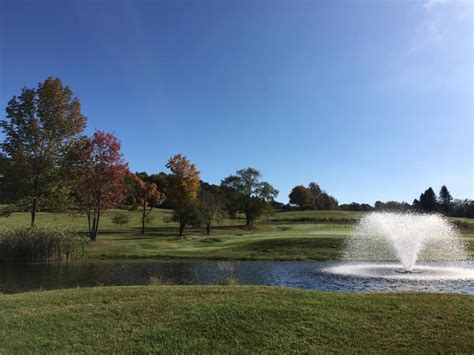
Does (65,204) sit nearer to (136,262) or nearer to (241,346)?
(136,262)

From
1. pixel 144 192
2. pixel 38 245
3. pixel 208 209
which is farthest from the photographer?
pixel 144 192

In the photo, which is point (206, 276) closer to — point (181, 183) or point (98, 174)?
point (98, 174)

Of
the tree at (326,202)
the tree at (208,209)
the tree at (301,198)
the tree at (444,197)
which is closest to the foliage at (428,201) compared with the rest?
the tree at (444,197)

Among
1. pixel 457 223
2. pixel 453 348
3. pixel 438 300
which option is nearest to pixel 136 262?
pixel 438 300

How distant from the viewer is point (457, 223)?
58.2m

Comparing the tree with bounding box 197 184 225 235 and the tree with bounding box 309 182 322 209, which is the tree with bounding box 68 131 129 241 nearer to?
the tree with bounding box 197 184 225 235

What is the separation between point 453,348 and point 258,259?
22601 mm

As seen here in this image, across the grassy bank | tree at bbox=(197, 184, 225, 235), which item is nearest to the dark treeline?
tree at bbox=(197, 184, 225, 235)

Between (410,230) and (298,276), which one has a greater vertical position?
(410,230)

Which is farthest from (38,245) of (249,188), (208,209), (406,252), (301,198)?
(301,198)

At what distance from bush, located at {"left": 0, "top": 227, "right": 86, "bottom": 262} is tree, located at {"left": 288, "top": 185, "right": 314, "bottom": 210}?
349 ft

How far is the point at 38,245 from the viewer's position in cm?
2691

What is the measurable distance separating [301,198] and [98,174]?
99.4 metres

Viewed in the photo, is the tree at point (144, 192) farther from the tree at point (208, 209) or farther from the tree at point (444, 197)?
the tree at point (444, 197)
